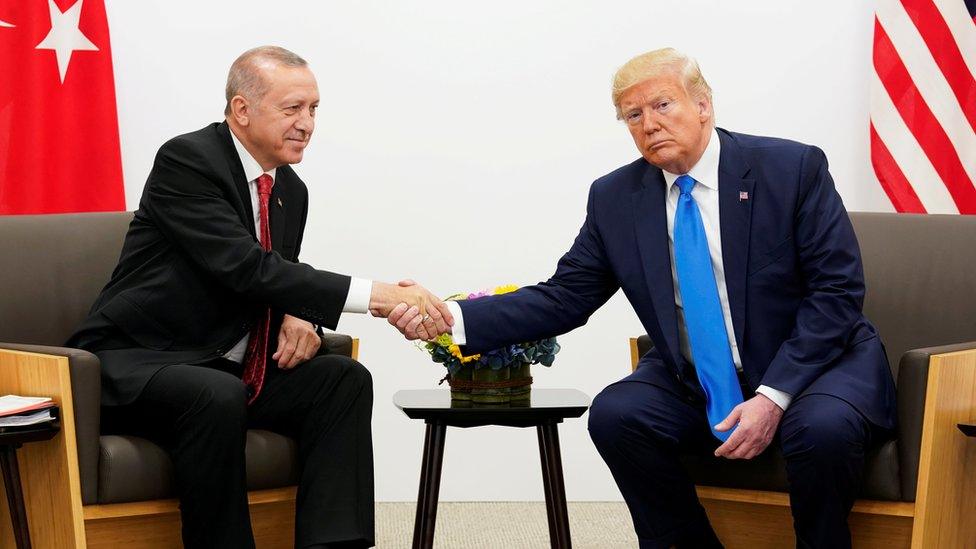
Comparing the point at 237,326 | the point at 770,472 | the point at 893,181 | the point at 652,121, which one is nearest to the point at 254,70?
the point at 237,326

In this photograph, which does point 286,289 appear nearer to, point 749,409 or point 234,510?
point 234,510

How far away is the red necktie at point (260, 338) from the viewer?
3.12 m

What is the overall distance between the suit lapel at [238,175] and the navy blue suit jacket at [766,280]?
2.05 feet

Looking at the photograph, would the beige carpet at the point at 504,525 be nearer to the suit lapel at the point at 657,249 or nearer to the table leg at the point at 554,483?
the table leg at the point at 554,483

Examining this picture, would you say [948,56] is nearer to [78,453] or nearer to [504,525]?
[504,525]

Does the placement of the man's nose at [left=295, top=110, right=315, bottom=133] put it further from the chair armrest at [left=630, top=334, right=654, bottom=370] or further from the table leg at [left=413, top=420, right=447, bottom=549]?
the chair armrest at [left=630, top=334, right=654, bottom=370]

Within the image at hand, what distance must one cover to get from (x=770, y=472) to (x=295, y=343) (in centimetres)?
126

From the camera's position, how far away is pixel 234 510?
110 inches

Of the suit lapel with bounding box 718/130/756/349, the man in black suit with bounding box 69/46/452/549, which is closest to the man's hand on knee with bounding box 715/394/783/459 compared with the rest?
the suit lapel with bounding box 718/130/756/349

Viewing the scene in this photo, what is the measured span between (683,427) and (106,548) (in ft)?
4.60

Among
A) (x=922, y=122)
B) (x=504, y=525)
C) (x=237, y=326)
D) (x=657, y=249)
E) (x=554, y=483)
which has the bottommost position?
(x=504, y=525)

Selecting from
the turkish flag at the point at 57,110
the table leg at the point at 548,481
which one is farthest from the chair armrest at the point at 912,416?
the turkish flag at the point at 57,110

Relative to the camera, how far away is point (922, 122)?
4.27m

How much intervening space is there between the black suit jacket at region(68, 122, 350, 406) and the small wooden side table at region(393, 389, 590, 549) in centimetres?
36
